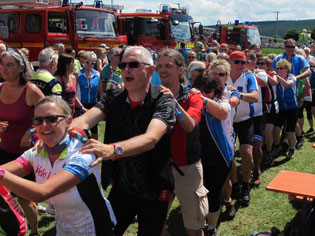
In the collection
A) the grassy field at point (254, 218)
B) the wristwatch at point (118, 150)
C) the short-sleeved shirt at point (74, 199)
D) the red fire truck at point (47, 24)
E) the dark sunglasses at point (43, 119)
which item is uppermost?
the red fire truck at point (47, 24)

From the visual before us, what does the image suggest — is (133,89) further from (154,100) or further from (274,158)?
(274,158)

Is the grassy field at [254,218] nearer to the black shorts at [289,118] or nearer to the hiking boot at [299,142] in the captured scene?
the black shorts at [289,118]

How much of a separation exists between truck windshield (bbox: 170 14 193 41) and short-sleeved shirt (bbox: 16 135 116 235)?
494 inches

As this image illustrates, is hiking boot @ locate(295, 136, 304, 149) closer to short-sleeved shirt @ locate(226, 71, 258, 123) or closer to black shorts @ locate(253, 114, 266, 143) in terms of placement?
black shorts @ locate(253, 114, 266, 143)

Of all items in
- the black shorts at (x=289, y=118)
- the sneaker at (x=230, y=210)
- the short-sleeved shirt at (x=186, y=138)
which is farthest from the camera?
the black shorts at (x=289, y=118)

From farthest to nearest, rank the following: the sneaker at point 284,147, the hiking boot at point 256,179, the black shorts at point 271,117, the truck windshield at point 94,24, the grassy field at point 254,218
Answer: the truck windshield at point 94,24
the sneaker at point 284,147
the black shorts at point 271,117
the hiking boot at point 256,179
the grassy field at point 254,218

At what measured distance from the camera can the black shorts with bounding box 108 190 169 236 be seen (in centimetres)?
233

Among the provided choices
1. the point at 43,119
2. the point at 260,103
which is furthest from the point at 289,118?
the point at 43,119

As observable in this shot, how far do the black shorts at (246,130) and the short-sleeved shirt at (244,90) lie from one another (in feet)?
0.19

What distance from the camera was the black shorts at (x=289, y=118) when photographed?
21.4 feet

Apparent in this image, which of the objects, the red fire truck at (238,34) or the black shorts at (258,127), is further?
the red fire truck at (238,34)

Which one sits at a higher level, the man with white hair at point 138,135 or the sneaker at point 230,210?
the man with white hair at point 138,135

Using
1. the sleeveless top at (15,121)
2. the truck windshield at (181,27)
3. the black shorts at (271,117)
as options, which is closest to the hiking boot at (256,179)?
the black shorts at (271,117)

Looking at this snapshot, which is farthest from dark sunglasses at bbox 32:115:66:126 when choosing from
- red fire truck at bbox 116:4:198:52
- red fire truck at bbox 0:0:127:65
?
red fire truck at bbox 116:4:198:52
